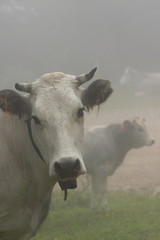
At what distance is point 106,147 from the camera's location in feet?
43.8

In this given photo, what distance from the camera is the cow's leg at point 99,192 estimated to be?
38.6 feet

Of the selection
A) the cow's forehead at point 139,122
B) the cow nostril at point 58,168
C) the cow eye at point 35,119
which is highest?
the cow eye at point 35,119

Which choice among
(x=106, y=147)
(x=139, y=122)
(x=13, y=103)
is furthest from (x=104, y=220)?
(x=13, y=103)

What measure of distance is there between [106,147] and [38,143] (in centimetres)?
885

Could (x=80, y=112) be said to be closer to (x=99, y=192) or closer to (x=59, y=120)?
(x=59, y=120)

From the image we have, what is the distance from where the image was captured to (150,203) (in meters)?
11.9

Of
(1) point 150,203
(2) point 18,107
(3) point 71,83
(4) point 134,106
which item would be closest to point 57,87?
(3) point 71,83

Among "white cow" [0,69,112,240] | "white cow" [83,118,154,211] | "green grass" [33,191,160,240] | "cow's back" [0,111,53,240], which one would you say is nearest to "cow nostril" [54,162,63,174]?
"white cow" [0,69,112,240]

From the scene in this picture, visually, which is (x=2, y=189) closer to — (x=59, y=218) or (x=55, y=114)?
(x=55, y=114)

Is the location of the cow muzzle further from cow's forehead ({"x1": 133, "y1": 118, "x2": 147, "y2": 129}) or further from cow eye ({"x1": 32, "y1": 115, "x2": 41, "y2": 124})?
cow's forehead ({"x1": 133, "y1": 118, "x2": 147, "y2": 129})

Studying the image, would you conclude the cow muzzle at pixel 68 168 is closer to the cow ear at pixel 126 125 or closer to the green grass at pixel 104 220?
the green grass at pixel 104 220

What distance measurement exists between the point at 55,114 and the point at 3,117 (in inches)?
51.4

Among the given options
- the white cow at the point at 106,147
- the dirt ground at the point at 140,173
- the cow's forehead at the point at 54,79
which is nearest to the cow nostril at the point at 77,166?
the cow's forehead at the point at 54,79

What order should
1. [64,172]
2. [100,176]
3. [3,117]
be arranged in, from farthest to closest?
[100,176] → [3,117] → [64,172]
